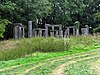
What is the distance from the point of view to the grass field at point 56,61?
997 centimetres

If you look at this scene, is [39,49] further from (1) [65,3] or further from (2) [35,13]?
(1) [65,3]

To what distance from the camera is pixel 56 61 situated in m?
12.8

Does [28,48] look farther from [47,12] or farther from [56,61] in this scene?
[47,12]

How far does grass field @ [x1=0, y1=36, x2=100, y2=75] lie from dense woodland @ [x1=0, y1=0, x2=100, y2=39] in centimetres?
709

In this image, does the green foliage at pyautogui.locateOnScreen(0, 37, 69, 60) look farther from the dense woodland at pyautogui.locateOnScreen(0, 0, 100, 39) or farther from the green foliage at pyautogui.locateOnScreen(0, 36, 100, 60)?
the dense woodland at pyautogui.locateOnScreen(0, 0, 100, 39)

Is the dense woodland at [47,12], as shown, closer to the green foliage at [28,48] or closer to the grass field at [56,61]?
the green foliage at [28,48]

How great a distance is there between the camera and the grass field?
9.97 meters

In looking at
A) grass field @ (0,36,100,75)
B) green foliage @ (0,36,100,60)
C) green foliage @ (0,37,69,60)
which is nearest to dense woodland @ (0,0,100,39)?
green foliage @ (0,36,100,60)

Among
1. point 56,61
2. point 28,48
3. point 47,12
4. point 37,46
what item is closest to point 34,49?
point 37,46

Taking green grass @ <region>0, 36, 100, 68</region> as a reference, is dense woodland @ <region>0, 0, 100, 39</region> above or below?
above

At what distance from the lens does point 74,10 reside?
136 feet

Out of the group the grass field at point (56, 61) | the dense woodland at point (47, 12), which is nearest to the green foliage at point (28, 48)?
the grass field at point (56, 61)

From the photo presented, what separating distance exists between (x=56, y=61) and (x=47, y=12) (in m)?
21.8

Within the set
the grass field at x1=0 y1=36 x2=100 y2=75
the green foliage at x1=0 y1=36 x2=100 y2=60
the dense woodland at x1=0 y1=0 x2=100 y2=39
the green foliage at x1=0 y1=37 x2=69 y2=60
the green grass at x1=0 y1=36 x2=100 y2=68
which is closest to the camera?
the grass field at x1=0 y1=36 x2=100 y2=75
